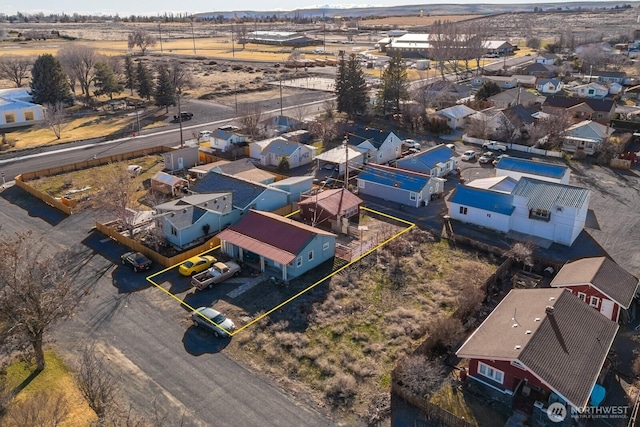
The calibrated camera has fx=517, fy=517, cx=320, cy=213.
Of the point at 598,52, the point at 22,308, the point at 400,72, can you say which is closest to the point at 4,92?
the point at 400,72

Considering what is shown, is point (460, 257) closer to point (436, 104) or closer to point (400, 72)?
point (400, 72)

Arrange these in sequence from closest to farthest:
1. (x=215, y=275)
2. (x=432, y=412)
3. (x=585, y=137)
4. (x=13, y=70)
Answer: (x=432, y=412), (x=215, y=275), (x=585, y=137), (x=13, y=70)

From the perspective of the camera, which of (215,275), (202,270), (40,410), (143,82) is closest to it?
(40,410)

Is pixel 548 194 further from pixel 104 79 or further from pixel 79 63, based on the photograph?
pixel 79 63

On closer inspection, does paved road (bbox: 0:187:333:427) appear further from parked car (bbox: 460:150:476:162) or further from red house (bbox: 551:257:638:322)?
parked car (bbox: 460:150:476:162)

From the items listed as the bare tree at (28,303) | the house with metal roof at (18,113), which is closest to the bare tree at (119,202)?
the bare tree at (28,303)

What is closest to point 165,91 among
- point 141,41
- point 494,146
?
point 494,146

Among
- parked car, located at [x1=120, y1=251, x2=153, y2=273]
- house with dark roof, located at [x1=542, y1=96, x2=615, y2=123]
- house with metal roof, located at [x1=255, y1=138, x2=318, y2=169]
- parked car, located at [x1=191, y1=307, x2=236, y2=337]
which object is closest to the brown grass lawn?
parked car, located at [x1=191, y1=307, x2=236, y2=337]
